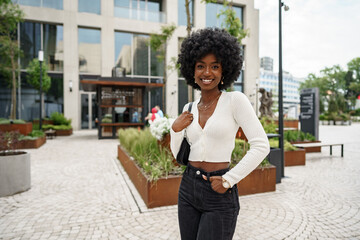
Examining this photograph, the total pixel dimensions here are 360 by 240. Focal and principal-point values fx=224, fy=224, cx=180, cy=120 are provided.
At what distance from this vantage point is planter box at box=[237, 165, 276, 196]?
4.25 metres

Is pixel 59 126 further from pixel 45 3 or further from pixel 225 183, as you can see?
pixel 225 183

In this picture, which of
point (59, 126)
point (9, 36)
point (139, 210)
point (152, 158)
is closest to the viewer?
point (139, 210)

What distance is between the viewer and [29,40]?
19172mm

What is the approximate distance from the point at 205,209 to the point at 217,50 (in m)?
1.04

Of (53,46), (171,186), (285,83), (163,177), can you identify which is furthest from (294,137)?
(285,83)

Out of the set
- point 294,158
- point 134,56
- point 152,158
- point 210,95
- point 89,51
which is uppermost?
point 89,51

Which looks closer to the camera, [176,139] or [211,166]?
[211,166]

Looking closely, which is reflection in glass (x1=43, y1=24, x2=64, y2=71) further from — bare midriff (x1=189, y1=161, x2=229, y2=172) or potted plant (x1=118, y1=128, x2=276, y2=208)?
bare midriff (x1=189, y1=161, x2=229, y2=172)

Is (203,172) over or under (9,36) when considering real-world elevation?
under

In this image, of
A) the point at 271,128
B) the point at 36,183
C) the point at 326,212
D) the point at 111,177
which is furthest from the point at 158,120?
the point at 271,128

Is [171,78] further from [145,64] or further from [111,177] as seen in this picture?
[111,177]

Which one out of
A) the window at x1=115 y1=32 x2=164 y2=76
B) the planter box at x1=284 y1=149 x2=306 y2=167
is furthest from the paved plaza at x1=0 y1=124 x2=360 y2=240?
the window at x1=115 y1=32 x2=164 y2=76

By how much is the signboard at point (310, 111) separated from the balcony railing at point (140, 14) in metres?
16.3

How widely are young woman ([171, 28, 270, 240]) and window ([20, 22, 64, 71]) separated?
847 inches
